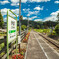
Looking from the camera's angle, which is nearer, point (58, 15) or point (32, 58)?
point (32, 58)

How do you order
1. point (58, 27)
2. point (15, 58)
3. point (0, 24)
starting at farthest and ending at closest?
point (0, 24)
point (58, 27)
point (15, 58)

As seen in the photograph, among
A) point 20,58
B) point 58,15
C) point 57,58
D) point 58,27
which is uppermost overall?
point 58,15

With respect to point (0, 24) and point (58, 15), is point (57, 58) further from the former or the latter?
point (0, 24)

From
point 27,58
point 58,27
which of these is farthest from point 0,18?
point 27,58

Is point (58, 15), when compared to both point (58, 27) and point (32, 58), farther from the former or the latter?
point (32, 58)

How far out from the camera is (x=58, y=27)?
1848 centimetres

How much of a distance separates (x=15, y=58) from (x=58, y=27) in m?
15.8

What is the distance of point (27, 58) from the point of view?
5.93 meters

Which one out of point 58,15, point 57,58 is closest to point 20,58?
point 57,58

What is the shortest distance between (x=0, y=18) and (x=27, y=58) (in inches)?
2521

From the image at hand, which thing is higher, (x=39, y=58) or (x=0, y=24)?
(x=0, y=24)

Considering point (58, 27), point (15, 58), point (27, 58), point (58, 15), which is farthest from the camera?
point (58, 15)

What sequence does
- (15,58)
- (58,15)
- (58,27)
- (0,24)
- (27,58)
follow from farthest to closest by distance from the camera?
1. (0,24)
2. (58,15)
3. (58,27)
4. (27,58)
5. (15,58)

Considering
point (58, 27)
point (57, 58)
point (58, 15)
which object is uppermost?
point (58, 15)
